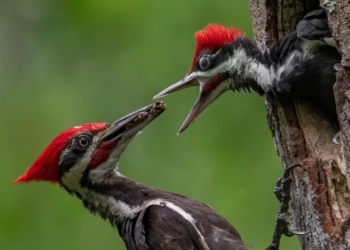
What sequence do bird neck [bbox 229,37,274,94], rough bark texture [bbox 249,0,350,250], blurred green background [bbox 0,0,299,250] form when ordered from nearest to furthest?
rough bark texture [bbox 249,0,350,250] → bird neck [bbox 229,37,274,94] → blurred green background [bbox 0,0,299,250]

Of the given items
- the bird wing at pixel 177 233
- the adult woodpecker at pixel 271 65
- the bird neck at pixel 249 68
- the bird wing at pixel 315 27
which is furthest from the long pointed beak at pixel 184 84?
the bird wing at pixel 315 27

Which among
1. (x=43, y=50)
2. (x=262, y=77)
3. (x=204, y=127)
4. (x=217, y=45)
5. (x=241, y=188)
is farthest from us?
(x=43, y=50)

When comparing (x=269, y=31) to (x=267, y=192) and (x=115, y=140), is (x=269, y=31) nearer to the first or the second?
(x=115, y=140)

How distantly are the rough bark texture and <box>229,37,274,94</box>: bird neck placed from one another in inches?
2.6

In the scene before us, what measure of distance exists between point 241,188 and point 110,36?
1.66m

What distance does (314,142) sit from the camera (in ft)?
11.5

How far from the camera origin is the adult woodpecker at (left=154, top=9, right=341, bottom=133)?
3.44 m

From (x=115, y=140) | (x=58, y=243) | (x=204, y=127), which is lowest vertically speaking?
(x=58, y=243)

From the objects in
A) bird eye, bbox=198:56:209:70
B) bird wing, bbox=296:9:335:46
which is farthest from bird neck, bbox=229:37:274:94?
bird wing, bbox=296:9:335:46

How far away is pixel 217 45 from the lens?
12.9 feet

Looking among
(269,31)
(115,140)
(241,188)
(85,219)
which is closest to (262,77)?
(269,31)

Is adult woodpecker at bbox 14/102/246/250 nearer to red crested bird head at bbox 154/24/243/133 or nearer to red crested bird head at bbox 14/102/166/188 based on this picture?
red crested bird head at bbox 14/102/166/188

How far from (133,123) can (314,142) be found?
99 centimetres

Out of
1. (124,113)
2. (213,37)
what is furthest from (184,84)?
(124,113)
